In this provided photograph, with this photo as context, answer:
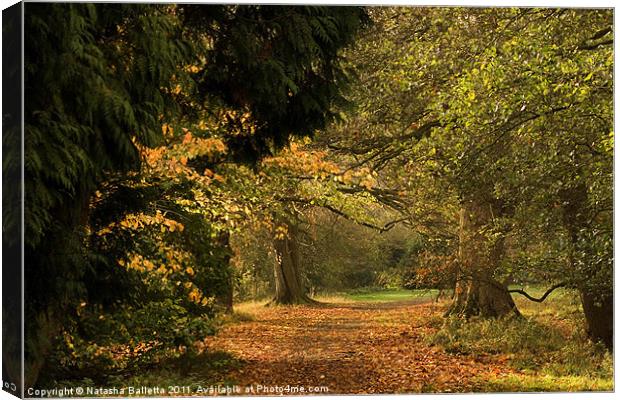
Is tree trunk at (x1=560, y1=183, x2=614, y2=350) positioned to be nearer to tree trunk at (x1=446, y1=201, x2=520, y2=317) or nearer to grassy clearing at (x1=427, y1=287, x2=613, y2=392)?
grassy clearing at (x1=427, y1=287, x2=613, y2=392)

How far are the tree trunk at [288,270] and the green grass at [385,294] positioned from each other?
1.29 feet

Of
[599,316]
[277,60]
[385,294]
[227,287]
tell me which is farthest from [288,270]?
[599,316]

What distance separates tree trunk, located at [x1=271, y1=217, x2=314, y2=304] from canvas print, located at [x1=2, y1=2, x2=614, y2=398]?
0.03m

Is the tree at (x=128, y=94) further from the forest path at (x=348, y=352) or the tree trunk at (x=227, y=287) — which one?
the forest path at (x=348, y=352)

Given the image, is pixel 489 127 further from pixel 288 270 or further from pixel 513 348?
pixel 288 270

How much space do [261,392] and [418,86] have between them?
314cm

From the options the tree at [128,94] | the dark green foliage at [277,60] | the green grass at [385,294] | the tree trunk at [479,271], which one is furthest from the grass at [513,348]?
the dark green foliage at [277,60]

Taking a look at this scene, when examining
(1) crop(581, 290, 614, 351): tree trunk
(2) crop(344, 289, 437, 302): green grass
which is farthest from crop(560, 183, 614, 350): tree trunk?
(2) crop(344, 289, 437, 302): green grass

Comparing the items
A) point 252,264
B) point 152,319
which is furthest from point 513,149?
point 152,319

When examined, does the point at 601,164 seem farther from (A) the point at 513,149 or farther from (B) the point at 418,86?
(B) the point at 418,86

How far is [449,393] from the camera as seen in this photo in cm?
785

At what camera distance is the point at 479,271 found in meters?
8.48

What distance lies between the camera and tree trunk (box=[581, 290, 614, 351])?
816cm

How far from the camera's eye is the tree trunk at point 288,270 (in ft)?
27.0
